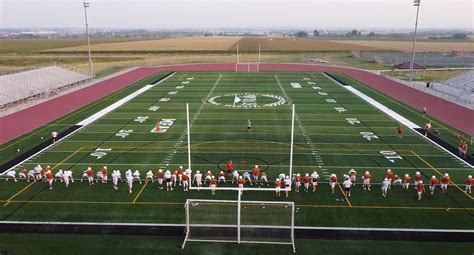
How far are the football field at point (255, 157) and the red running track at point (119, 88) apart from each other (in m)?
2.08

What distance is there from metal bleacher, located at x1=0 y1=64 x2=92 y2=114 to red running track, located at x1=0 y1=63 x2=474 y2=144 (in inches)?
63.5

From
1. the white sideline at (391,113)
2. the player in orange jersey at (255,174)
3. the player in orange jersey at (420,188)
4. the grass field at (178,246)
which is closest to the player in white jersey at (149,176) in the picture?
the player in orange jersey at (255,174)

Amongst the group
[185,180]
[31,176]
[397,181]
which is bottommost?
[31,176]

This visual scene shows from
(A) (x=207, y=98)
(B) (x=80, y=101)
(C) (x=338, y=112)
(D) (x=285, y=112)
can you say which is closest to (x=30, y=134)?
(B) (x=80, y=101)

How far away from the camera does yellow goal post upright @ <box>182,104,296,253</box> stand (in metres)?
11.6

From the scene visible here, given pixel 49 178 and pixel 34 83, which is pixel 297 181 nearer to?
pixel 49 178

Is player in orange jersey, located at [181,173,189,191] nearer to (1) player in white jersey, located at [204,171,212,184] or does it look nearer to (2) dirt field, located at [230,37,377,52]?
(1) player in white jersey, located at [204,171,212,184]

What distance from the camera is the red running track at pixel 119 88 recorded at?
24375 millimetres

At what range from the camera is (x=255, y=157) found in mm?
18578

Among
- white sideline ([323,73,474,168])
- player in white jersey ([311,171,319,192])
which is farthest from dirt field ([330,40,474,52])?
player in white jersey ([311,171,319,192])

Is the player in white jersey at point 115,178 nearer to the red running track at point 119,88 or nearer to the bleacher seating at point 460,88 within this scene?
the red running track at point 119,88

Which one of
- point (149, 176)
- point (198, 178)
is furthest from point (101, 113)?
point (198, 178)

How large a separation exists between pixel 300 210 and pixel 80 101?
79.7 feet

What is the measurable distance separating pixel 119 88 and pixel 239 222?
98.3 feet
